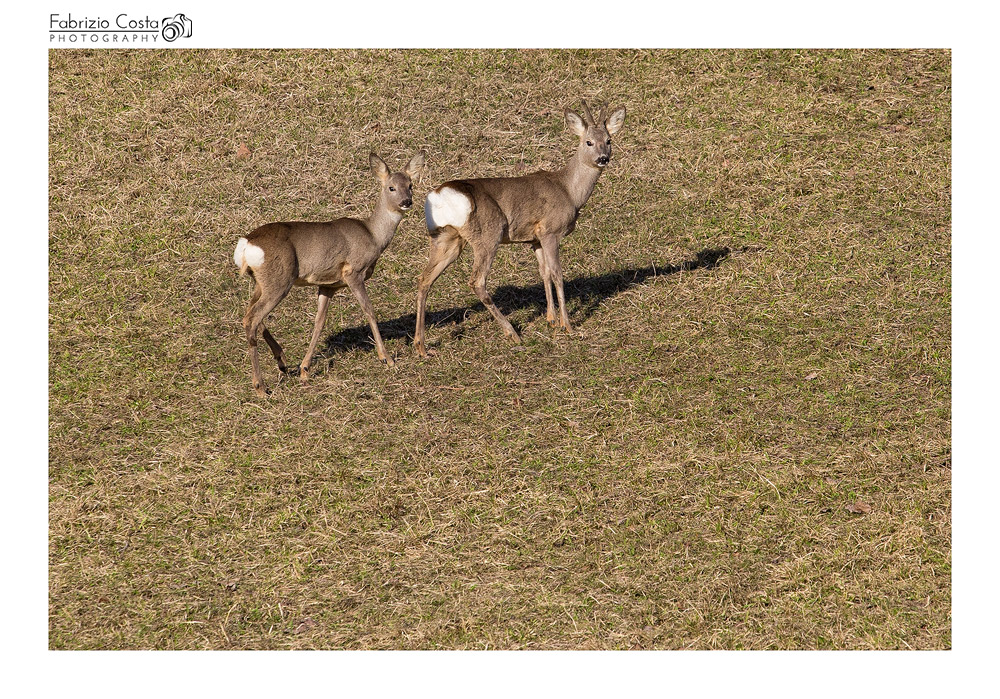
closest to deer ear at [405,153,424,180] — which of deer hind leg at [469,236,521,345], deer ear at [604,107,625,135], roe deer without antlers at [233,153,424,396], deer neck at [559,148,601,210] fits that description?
roe deer without antlers at [233,153,424,396]

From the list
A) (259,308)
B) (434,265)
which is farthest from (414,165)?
(259,308)

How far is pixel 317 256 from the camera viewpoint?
1105cm

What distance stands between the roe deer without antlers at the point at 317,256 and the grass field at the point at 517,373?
0.58 meters

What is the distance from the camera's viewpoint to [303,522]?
377 inches

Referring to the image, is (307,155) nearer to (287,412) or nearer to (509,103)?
(509,103)

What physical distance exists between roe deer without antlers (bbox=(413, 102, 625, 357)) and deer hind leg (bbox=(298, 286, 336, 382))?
3.03 feet

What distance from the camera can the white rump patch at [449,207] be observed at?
38.3 ft

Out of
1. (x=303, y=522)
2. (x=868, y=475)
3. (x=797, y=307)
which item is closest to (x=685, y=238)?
(x=797, y=307)

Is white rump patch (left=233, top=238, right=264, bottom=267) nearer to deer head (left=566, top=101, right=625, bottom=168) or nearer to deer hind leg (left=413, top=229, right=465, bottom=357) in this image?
deer hind leg (left=413, top=229, right=465, bottom=357)

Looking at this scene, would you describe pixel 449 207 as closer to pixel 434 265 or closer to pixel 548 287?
pixel 434 265

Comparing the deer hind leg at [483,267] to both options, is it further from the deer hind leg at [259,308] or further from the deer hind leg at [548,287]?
the deer hind leg at [259,308]

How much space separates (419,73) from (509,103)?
5.02 feet

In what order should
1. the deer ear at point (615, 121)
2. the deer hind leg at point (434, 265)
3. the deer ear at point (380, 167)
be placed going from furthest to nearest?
the deer ear at point (615, 121) → the deer hind leg at point (434, 265) → the deer ear at point (380, 167)

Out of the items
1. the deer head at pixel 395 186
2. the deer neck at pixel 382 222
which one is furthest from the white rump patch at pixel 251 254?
the deer head at pixel 395 186
